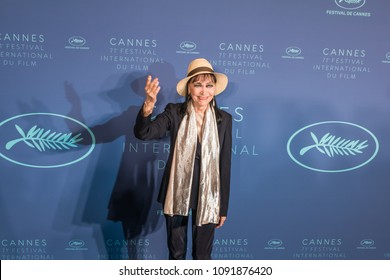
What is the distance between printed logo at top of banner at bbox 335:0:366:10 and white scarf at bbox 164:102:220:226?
1.54 m

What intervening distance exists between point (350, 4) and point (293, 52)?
61cm

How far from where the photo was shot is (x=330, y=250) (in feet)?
10.5

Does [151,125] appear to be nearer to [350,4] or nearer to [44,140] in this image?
[44,140]

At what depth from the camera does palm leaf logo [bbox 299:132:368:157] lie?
3.01 metres

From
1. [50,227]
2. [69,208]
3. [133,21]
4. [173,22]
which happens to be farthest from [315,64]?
[50,227]

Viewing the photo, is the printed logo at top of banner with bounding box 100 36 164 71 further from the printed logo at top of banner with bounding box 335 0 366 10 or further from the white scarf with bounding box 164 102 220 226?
the printed logo at top of banner with bounding box 335 0 366 10

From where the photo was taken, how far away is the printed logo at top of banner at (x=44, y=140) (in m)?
2.79

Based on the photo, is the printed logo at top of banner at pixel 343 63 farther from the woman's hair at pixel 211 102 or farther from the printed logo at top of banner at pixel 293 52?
the woman's hair at pixel 211 102

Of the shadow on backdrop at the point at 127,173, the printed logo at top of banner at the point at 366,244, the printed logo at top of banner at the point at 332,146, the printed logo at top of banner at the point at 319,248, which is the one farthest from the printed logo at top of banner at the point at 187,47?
the printed logo at top of banner at the point at 366,244

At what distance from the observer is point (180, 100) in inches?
112

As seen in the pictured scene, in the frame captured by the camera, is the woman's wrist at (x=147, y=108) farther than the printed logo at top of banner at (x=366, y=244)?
No

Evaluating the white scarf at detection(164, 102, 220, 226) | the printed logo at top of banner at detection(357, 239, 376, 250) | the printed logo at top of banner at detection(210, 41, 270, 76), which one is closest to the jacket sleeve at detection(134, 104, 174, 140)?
the white scarf at detection(164, 102, 220, 226)

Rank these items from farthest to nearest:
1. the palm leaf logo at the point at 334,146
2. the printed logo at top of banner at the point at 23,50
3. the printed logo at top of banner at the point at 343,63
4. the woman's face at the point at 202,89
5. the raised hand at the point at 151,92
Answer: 1. the palm leaf logo at the point at 334,146
2. the printed logo at top of banner at the point at 343,63
3. the printed logo at top of banner at the point at 23,50
4. the woman's face at the point at 202,89
5. the raised hand at the point at 151,92

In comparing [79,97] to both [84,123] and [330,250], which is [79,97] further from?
[330,250]
